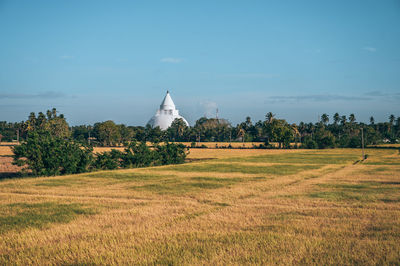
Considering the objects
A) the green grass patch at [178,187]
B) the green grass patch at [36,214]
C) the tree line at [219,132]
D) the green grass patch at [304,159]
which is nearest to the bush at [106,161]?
the green grass patch at [178,187]

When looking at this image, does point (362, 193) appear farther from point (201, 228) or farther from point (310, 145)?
point (310, 145)

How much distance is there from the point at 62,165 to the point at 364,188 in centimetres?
2269

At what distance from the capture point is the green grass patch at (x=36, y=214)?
11.5 metres

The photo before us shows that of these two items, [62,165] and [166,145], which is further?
[166,145]

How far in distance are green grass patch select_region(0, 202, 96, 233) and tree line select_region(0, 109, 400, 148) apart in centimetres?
6836

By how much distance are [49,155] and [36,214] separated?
59.9ft

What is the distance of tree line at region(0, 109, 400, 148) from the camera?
359ft

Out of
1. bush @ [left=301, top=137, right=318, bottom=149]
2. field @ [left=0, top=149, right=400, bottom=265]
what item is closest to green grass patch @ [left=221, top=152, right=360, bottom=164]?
field @ [left=0, top=149, right=400, bottom=265]

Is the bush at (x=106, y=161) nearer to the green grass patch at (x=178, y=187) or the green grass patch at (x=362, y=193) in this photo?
the green grass patch at (x=178, y=187)

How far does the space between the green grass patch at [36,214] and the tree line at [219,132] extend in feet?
224

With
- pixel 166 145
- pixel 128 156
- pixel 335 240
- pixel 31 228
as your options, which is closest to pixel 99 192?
pixel 31 228

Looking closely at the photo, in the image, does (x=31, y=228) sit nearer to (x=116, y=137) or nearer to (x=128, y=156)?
(x=128, y=156)

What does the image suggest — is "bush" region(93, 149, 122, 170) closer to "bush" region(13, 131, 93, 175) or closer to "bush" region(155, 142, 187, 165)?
"bush" region(13, 131, 93, 175)

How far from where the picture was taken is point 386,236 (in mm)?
9805
